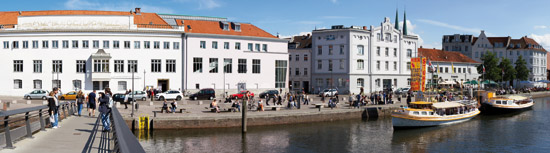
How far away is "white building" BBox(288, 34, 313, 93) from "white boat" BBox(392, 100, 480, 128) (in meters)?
33.5

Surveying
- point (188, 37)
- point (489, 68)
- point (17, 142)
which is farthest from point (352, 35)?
point (17, 142)

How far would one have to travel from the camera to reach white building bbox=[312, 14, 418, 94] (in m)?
71.5

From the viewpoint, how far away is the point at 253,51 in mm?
→ 65062

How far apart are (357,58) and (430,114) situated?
3348 cm

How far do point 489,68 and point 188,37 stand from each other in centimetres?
6246

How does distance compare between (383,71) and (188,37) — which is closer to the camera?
(188,37)

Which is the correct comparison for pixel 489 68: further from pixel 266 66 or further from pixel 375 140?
pixel 375 140

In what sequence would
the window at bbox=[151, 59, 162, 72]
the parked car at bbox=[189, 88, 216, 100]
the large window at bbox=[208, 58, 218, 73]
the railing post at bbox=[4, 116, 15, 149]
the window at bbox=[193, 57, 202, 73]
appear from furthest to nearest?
the large window at bbox=[208, 58, 218, 73] → the window at bbox=[193, 57, 202, 73] → the window at bbox=[151, 59, 162, 72] → the parked car at bbox=[189, 88, 216, 100] → the railing post at bbox=[4, 116, 15, 149]

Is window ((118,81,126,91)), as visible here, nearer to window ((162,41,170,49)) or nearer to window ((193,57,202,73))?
window ((162,41,170,49))

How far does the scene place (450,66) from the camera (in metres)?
91.4

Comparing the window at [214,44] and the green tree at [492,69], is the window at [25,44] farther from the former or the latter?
the green tree at [492,69]

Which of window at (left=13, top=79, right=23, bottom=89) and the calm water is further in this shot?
window at (left=13, top=79, right=23, bottom=89)

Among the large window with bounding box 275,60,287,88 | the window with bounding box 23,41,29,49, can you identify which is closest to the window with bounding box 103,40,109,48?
the window with bounding box 23,41,29,49

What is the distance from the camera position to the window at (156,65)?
192ft
